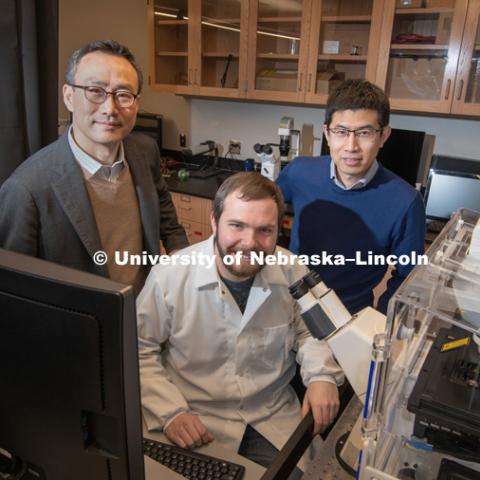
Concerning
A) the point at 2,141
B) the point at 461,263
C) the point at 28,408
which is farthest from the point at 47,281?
the point at 2,141

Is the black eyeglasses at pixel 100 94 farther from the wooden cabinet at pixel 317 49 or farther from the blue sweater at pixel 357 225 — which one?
the wooden cabinet at pixel 317 49

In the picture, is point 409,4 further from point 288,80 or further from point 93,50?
point 93,50

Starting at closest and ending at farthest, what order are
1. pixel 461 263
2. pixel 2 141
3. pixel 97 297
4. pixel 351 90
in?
pixel 97 297, pixel 461 263, pixel 351 90, pixel 2 141

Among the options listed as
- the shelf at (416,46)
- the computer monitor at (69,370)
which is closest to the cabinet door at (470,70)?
the shelf at (416,46)

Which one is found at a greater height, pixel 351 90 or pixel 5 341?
pixel 351 90

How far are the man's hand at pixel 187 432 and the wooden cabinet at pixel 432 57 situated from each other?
7.19 ft

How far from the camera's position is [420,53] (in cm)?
250

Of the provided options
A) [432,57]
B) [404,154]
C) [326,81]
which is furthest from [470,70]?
[326,81]

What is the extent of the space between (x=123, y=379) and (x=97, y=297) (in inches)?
3.9

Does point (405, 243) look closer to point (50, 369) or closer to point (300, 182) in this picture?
point (300, 182)

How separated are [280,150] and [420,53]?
101 centimetres

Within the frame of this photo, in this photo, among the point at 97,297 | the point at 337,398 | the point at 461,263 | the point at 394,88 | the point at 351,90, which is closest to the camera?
the point at 97,297

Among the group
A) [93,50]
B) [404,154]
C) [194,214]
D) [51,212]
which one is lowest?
[194,214]

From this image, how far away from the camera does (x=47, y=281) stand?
0.48m
